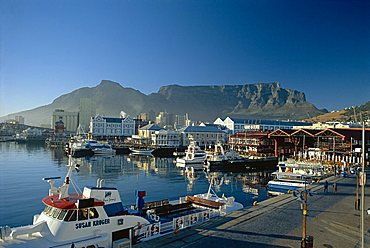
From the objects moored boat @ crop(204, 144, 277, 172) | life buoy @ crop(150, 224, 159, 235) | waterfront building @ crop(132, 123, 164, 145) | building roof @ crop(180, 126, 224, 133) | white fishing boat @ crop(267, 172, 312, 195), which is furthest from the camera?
waterfront building @ crop(132, 123, 164, 145)

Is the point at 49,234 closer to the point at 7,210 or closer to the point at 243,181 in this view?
the point at 7,210

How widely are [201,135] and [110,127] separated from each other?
150 feet

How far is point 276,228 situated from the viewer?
15.0 metres

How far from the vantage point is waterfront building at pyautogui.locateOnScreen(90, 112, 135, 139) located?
408ft

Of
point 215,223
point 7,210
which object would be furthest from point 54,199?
point 7,210

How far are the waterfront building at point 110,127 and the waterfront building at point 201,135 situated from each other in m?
38.3

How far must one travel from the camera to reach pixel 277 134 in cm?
6184

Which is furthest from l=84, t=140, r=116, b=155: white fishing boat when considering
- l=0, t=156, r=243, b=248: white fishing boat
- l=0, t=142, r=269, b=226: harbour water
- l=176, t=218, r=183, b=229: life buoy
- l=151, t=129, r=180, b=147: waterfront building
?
l=176, t=218, r=183, b=229: life buoy

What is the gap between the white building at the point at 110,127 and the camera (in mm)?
124500

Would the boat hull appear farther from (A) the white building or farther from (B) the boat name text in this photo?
(A) the white building

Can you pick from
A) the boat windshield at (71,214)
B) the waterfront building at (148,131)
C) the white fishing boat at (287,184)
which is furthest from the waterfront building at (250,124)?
the boat windshield at (71,214)

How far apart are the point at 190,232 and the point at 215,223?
1947 mm

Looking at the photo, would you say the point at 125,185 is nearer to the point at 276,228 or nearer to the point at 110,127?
the point at 276,228

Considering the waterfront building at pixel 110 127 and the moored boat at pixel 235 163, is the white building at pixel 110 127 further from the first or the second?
the moored boat at pixel 235 163
